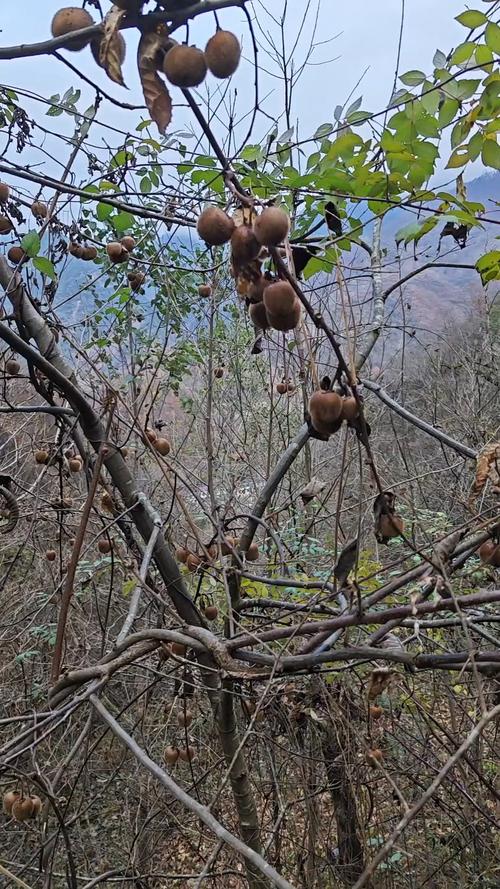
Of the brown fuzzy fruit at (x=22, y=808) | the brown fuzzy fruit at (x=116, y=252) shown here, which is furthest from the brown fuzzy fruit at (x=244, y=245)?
the brown fuzzy fruit at (x=116, y=252)

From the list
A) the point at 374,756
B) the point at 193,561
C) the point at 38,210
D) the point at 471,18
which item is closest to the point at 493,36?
the point at 471,18

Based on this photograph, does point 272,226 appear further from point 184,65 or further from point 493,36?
point 493,36

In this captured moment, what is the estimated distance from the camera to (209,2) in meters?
0.53

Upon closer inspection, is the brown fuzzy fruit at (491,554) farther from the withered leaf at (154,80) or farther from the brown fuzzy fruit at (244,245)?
the withered leaf at (154,80)

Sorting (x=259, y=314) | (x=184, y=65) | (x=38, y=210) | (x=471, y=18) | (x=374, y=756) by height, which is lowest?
(x=374, y=756)

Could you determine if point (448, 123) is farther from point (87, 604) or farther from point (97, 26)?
point (87, 604)

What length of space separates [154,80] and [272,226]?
0.18 metres

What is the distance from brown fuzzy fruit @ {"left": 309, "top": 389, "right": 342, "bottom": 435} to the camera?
27.9 inches

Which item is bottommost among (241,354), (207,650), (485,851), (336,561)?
(485,851)

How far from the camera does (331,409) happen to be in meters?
0.71

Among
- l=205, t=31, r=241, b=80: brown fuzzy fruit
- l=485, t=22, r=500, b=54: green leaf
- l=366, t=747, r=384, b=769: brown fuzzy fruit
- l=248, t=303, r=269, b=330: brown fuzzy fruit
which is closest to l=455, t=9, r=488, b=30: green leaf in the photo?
l=485, t=22, r=500, b=54: green leaf

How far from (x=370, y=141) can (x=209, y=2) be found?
707 mm

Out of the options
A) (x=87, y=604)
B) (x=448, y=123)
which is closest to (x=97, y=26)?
(x=448, y=123)

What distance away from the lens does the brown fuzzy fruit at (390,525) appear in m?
0.84
